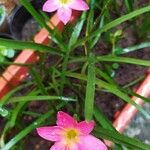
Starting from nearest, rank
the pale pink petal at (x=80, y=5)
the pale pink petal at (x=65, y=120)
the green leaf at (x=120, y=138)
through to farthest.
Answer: the pale pink petal at (x=65, y=120) < the green leaf at (x=120, y=138) < the pale pink petal at (x=80, y=5)

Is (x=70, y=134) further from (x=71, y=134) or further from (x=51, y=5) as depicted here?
(x=51, y=5)

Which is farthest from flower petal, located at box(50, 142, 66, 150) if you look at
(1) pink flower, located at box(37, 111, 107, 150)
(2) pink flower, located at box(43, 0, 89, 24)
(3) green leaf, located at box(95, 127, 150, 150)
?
(2) pink flower, located at box(43, 0, 89, 24)

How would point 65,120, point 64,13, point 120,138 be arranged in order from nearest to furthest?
point 65,120
point 120,138
point 64,13

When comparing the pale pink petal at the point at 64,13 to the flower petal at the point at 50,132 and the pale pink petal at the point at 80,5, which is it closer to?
the pale pink petal at the point at 80,5

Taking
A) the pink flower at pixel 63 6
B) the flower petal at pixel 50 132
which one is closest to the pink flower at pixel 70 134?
the flower petal at pixel 50 132

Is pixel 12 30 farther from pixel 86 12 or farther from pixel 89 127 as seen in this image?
pixel 89 127

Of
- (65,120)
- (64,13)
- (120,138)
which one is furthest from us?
(64,13)

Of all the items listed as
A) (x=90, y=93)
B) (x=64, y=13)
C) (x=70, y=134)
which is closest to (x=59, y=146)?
(x=70, y=134)

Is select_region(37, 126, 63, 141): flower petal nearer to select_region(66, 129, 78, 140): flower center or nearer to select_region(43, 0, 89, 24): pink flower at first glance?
select_region(66, 129, 78, 140): flower center
